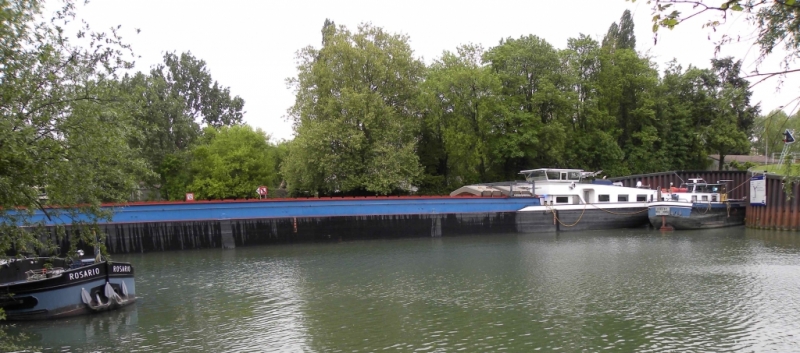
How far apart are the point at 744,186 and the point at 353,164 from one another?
30849 millimetres

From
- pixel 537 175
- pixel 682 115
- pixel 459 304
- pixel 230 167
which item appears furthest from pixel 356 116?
pixel 682 115

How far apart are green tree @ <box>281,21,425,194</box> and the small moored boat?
24719 millimetres

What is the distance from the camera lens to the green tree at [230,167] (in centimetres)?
4553

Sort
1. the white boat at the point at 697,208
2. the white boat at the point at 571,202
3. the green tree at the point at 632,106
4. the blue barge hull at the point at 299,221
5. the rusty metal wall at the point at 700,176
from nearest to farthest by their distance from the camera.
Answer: the blue barge hull at the point at 299,221
the white boat at the point at 697,208
the white boat at the point at 571,202
the rusty metal wall at the point at 700,176
the green tree at the point at 632,106

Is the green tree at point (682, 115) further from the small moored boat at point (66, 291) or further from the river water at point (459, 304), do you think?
the small moored boat at point (66, 291)

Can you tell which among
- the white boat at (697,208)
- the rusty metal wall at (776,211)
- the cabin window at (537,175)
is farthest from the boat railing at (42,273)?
the rusty metal wall at (776,211)

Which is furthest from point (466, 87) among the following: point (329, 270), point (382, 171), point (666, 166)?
point (329, 270)

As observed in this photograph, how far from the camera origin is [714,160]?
62.5 meters

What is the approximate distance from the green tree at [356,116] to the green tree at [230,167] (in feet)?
14.1

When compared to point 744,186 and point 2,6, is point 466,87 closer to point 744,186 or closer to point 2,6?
point 744,186

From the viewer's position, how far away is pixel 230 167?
45.8 m

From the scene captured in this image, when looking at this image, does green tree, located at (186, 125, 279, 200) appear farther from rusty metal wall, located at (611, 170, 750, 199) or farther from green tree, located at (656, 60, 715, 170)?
green tree, located at (656, 60, 715, 170)

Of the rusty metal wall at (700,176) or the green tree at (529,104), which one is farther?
the green tree at (529,104)

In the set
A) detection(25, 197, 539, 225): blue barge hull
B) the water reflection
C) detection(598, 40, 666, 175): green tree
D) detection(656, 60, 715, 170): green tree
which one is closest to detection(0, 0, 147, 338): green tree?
the water reflection
